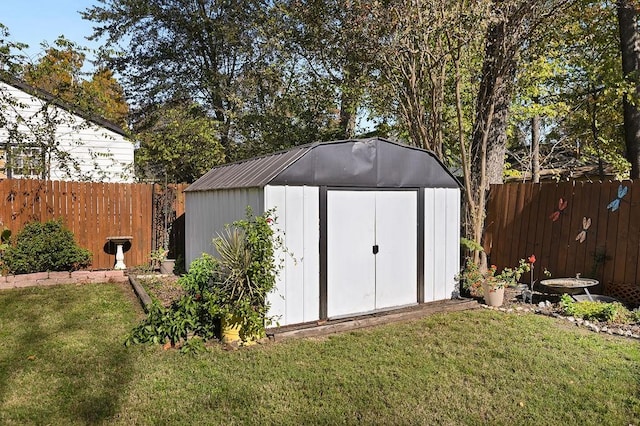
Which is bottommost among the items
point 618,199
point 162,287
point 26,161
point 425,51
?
point 162,287

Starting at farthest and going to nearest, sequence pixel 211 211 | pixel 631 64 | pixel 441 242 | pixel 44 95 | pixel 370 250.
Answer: pixel 44 95 → pixel 631 64 → pixel 211 211 → pixel 441 242 → pixel 370 250

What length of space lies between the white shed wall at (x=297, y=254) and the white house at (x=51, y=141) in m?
7.50

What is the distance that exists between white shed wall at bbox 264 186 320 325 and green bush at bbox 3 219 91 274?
512 centimetres

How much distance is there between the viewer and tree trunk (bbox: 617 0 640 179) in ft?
32.0

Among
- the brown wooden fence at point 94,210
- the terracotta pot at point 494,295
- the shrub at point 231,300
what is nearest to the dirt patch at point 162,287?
the brown wooden fence at point 94,210

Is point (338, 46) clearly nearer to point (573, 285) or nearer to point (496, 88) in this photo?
point (496, 88)

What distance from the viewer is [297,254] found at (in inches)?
211

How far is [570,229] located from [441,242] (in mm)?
2226

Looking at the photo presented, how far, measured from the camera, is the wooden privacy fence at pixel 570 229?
6434mm

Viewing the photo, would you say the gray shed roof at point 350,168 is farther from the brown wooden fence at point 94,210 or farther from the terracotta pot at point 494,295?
the brown wooden fence at point 94,210

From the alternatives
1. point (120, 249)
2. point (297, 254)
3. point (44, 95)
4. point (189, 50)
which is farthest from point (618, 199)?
point (189, 50)

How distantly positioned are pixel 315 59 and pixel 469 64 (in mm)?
4808

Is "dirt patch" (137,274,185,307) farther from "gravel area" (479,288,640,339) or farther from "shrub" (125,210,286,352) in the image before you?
"gravel area" (479,288,640,339)

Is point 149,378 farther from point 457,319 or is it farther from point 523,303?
point 523,303
